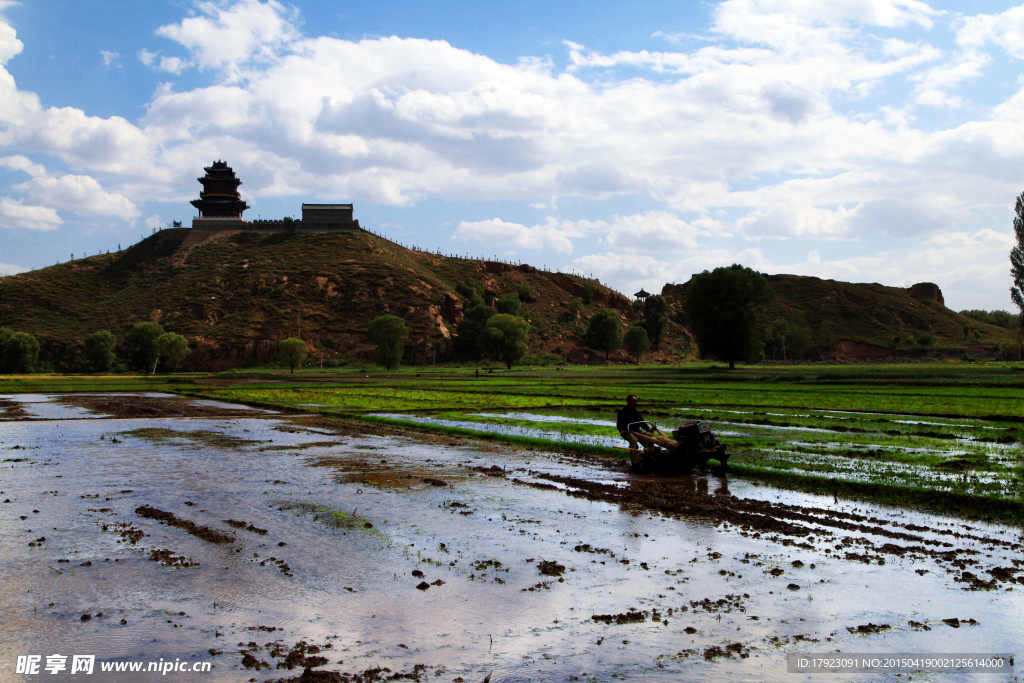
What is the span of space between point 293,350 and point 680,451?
302 ft

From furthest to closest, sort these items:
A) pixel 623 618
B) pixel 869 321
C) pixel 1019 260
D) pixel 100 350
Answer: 1. pixel 869 321
2. pixel 100 350
3. pixel 1019 260
4. pixel 623 618

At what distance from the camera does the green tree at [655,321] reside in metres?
157

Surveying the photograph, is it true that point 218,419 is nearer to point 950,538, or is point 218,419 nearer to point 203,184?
point 950,538

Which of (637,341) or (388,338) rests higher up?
(637,341)

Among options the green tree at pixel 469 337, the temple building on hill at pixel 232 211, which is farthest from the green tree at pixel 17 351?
the green tree at pixel 469 337

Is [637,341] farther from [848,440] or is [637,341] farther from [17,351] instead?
[848,440]

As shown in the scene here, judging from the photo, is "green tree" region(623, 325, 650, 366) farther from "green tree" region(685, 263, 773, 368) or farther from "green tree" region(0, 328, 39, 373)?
"green tree" region(0, 328, 39, 373)

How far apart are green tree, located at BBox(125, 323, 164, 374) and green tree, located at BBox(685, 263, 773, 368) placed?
265ft

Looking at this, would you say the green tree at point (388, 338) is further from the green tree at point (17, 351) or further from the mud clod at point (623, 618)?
the mud clod at point (623, 618)

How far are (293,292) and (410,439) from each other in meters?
106

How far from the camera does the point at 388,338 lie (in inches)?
4126

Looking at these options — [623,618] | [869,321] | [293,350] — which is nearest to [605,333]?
[293,350]

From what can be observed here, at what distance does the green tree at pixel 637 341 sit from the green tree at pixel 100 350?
323ft

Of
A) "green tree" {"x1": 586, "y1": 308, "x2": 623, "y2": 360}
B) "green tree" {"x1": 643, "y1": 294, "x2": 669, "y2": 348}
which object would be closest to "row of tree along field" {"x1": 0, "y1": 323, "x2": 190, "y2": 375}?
"green tree" {"x1": 586, "y1": 308, "x2": 623, "y2": 360}
